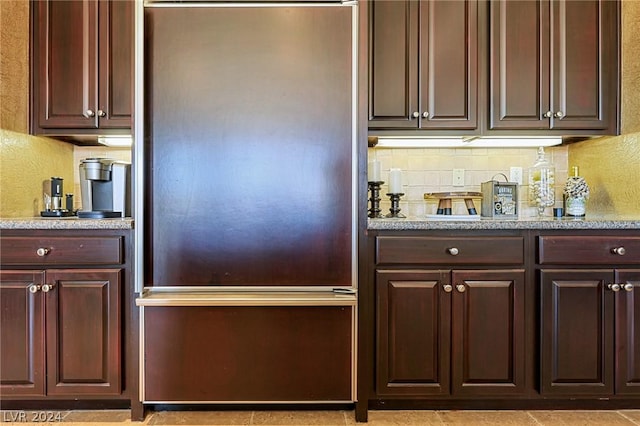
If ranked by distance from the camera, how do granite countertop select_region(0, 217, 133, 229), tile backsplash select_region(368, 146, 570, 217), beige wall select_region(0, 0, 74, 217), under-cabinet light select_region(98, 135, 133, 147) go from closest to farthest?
granite countertop select_region(0, 217, 133, 229), beige wall select_region(0, 0, 74, 217), under-cabinet light select_region(98, 135, 133, 147), tile backsplash select_region(368, 146, 570, 217)

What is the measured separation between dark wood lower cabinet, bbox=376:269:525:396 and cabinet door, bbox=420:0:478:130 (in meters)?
0.80

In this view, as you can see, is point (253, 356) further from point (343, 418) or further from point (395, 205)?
point (395, 205)

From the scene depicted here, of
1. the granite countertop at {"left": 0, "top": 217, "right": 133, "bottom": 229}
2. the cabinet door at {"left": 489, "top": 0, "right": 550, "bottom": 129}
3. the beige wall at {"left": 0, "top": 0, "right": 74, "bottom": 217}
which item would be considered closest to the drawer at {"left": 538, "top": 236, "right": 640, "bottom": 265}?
the cabinet door at {"left": 489, "top": 0, "right": 550, "bottom": 129}

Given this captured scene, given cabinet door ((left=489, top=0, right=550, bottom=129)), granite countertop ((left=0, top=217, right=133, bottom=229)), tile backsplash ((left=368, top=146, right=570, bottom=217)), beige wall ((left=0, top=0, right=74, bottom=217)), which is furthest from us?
tile backsplash ((left=368, top=146, right=570, bottom=217))

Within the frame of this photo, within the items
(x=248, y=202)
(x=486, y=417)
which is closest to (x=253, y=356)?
(x=248, y=202)

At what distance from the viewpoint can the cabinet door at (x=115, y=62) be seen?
204 cm

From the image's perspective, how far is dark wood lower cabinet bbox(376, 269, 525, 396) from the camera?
1767 mm

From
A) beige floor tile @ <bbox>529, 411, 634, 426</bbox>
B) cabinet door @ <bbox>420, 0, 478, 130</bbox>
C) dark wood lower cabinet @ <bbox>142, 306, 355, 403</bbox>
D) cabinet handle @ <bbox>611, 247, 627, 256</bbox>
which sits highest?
cabinet door @ <bbox>420, 0, 478, 130</bbox>

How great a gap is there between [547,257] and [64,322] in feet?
6.82

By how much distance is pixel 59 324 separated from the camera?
5.65 feet

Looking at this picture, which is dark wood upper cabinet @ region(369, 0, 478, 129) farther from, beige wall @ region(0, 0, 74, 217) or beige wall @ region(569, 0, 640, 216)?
beige wall @ region(0, 0, 74, 217)

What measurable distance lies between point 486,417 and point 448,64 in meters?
1.66

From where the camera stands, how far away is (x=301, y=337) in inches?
68.2

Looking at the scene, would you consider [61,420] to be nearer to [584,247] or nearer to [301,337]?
[301,337]
